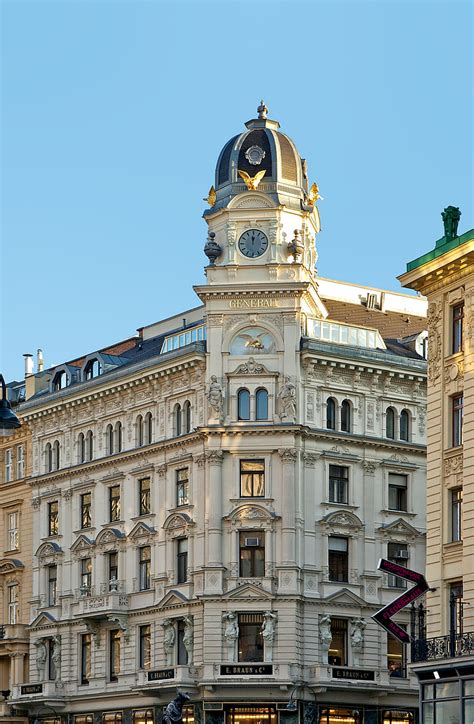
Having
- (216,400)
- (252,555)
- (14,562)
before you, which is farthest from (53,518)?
(252,555)

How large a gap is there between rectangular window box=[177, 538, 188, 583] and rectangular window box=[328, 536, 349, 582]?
22.9ft

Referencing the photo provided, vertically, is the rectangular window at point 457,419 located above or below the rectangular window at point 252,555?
above

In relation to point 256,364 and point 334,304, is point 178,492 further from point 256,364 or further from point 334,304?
point 334,304

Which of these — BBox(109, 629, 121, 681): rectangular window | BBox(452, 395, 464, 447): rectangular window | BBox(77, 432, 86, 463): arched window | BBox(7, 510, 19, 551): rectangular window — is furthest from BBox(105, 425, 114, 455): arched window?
BBox(452, 395, 464, 447): rectangular window

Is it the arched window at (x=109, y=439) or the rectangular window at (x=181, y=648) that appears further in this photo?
the arched window at (x=109, y=439)

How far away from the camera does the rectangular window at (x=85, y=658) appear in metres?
92.1

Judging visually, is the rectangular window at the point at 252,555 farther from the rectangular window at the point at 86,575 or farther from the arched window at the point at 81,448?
the arched window at the point at 81,448

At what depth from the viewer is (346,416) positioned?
3452 inches

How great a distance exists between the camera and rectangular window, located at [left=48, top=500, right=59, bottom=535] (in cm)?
9669

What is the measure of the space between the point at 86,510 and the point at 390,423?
56.6ft

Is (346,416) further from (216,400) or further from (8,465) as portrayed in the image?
(8,465)

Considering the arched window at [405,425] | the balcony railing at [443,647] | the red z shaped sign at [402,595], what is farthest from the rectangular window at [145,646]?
the balcony railing at [443,647]

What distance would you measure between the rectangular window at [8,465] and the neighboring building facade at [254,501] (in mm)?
10594

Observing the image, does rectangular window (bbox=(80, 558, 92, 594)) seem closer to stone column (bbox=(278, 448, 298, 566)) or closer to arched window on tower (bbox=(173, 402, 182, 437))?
arched window on tower (bbox=(173, 402, 182, 437))
